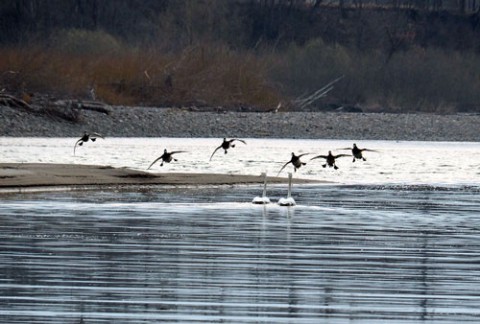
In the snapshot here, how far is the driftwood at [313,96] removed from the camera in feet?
218

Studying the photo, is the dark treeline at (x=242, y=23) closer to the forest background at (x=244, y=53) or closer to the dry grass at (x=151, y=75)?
the forest background at (x=244, y=53)

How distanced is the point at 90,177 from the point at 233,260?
13.7 m

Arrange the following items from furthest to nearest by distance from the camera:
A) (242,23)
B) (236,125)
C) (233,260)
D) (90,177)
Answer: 1. (242,23)
2. (236,125)
3. (90,177)
4. (233,260)

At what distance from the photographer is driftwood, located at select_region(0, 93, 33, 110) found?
5153 cm

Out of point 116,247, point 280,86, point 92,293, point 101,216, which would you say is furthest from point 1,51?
point 92,293

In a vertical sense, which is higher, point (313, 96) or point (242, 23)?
point (242, 23)

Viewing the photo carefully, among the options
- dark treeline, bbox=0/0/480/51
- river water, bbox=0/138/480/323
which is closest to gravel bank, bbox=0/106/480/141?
dark treeline, bbox=0/0/480/51

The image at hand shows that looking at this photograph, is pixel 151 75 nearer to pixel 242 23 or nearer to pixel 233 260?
pixel 242 23

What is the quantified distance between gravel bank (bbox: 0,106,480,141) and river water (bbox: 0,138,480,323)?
2158cm

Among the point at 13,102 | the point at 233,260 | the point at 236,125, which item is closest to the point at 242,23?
the point at 236,125

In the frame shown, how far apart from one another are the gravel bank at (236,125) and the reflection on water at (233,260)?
25381mm

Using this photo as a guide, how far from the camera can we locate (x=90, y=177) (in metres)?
30.0

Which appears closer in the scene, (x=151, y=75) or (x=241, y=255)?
(x=241, y=255)

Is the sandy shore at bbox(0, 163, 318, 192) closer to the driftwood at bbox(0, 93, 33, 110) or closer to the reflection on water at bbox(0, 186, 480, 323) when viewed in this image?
the reflection on water at bbox(0, 186, 480, 323)
